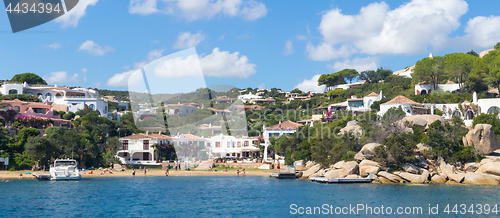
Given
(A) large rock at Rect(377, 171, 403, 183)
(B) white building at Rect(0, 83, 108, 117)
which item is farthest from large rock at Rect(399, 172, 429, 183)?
(B) white building at Rect(0, 83, 108, 117)

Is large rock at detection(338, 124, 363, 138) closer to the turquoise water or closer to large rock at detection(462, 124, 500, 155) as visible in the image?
the turquoise water

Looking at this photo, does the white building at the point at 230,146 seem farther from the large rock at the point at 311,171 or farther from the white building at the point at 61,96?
the white building at the point at 61,96

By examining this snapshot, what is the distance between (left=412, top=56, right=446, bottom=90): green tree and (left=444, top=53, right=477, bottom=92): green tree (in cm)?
94

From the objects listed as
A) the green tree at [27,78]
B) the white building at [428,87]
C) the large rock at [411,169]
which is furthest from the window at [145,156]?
the green tree at [27,78]

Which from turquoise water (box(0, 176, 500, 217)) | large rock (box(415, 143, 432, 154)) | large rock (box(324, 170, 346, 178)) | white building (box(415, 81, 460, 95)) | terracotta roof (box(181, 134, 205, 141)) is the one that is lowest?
turquoise water (box(0, 176, 500, 217))

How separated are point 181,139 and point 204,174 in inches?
476

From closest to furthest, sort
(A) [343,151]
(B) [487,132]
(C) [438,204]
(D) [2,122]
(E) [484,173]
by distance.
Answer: (C) [438,204], (E) [484,173], (B) [487,132], (A) [343,151], (D) [2,122]

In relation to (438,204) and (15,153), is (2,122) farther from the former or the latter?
(438,204)

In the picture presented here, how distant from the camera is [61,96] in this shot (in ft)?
261

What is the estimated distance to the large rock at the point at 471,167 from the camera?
3703 cm

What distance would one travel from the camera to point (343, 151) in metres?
42.0

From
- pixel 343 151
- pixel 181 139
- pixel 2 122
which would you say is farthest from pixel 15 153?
pixel 343 151

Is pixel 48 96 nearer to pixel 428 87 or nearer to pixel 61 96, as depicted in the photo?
pixel 61 96

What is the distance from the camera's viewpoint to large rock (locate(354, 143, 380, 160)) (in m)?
39.3
